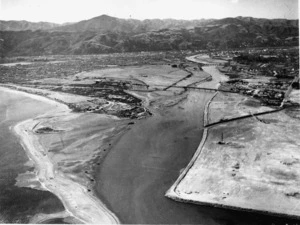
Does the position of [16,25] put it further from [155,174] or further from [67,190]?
[155,174]

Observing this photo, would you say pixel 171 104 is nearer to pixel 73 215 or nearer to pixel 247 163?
pixel 247 163

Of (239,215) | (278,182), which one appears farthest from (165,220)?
(278,182)

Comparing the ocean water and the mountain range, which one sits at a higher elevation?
the mountain range

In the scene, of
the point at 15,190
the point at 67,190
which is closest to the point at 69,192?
the point at 67,190

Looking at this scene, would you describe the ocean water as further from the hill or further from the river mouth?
the hill

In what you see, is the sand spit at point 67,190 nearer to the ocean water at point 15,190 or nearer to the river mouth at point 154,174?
the ocean water at point 15,190

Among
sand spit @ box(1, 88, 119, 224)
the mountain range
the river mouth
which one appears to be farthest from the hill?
the river mouth

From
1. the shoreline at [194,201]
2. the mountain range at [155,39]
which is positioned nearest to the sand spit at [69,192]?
the shoreline at [194,201]
